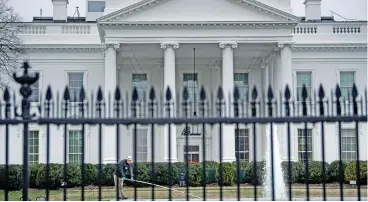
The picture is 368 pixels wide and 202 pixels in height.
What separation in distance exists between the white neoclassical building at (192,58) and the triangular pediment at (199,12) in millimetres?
52

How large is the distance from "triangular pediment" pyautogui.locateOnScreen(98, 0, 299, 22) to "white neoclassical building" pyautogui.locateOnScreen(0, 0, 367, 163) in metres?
0.05

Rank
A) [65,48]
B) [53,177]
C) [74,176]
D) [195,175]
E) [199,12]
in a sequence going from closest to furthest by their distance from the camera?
[53,177] < [74,176] < [195,175] < [199,12] < [65,48]

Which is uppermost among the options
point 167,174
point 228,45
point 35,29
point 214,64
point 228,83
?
point 35,29

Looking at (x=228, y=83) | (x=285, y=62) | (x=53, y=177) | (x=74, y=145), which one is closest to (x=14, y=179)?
(x=53, y=177)

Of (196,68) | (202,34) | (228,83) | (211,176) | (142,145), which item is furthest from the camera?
(196,68)

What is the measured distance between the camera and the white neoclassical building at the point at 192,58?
36.7 metres

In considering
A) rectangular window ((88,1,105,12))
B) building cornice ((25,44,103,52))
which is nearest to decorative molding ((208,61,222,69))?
building cornice ((25,44,103,52))

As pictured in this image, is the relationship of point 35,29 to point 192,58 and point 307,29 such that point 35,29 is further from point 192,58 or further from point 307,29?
point 307,29

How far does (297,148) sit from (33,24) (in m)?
17.2

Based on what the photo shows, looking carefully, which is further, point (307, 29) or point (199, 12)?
point (307, 29)

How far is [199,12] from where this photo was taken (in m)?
37.5

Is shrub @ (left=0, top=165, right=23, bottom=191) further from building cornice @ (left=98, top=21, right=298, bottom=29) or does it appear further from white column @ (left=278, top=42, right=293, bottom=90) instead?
white column @ (left=278, top=42, right=293, bottom=90)

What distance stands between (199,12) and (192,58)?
4.46 metres

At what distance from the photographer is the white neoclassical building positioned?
36719mm
